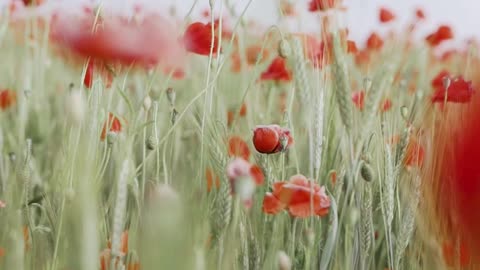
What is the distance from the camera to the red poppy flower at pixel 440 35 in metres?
1.05

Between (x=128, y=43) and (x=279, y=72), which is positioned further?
(x=279, y=72)

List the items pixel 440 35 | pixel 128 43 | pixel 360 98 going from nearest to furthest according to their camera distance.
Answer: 1. pixel 128 43
2. pixel 360 98
3. pixel 440 35

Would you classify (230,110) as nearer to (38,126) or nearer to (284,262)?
(38,126)

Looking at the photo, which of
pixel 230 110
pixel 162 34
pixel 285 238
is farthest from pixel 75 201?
pixel 230 110

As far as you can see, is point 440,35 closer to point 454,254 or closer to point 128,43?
point 454,254

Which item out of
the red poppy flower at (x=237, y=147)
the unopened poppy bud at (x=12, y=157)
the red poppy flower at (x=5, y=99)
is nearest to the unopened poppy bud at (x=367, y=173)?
the red poppy flower at (x=237, y=147)

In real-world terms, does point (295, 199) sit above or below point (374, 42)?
below

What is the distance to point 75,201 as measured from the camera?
0.76ft

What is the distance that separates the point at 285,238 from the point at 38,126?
305 millimetres

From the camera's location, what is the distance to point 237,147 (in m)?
0.64

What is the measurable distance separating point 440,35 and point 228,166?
71 centimetres

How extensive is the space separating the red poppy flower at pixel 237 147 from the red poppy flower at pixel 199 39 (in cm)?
8

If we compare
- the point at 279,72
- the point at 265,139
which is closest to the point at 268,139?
the point at 265,139

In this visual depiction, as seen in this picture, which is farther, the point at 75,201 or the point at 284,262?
the point at 284,262
